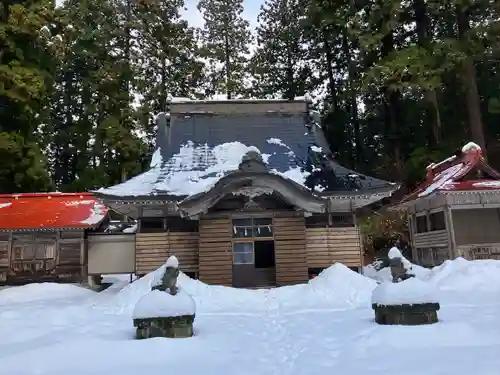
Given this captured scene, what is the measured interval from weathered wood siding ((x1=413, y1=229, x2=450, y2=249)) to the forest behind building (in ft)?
18.4

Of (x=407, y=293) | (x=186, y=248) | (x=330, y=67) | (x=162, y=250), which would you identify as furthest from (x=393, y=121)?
(x=407, y=293)

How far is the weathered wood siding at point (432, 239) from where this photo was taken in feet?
52.1

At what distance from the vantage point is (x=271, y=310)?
970 centimetres

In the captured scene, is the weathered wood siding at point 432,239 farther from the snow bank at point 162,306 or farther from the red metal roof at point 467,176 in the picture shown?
the snow bank at point 162,306

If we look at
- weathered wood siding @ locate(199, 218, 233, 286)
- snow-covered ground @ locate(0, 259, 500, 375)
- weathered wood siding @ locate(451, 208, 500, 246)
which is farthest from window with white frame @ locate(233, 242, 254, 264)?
weathered wood siding @ locate(451, 208, 500, 246)

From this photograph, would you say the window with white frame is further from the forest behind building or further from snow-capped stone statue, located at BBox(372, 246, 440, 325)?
the forest behind building

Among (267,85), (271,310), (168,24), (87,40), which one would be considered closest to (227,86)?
(267,85)

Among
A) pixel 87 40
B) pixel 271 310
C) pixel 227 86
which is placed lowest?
pixel 271 310

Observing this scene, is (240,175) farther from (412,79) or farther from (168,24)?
(168,24)

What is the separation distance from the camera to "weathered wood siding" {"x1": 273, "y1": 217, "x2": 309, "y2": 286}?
1337 centimetres

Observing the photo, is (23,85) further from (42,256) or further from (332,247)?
(332,247)

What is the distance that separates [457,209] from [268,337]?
40.0ft

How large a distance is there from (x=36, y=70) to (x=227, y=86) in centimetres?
1243

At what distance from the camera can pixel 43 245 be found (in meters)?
16.3
